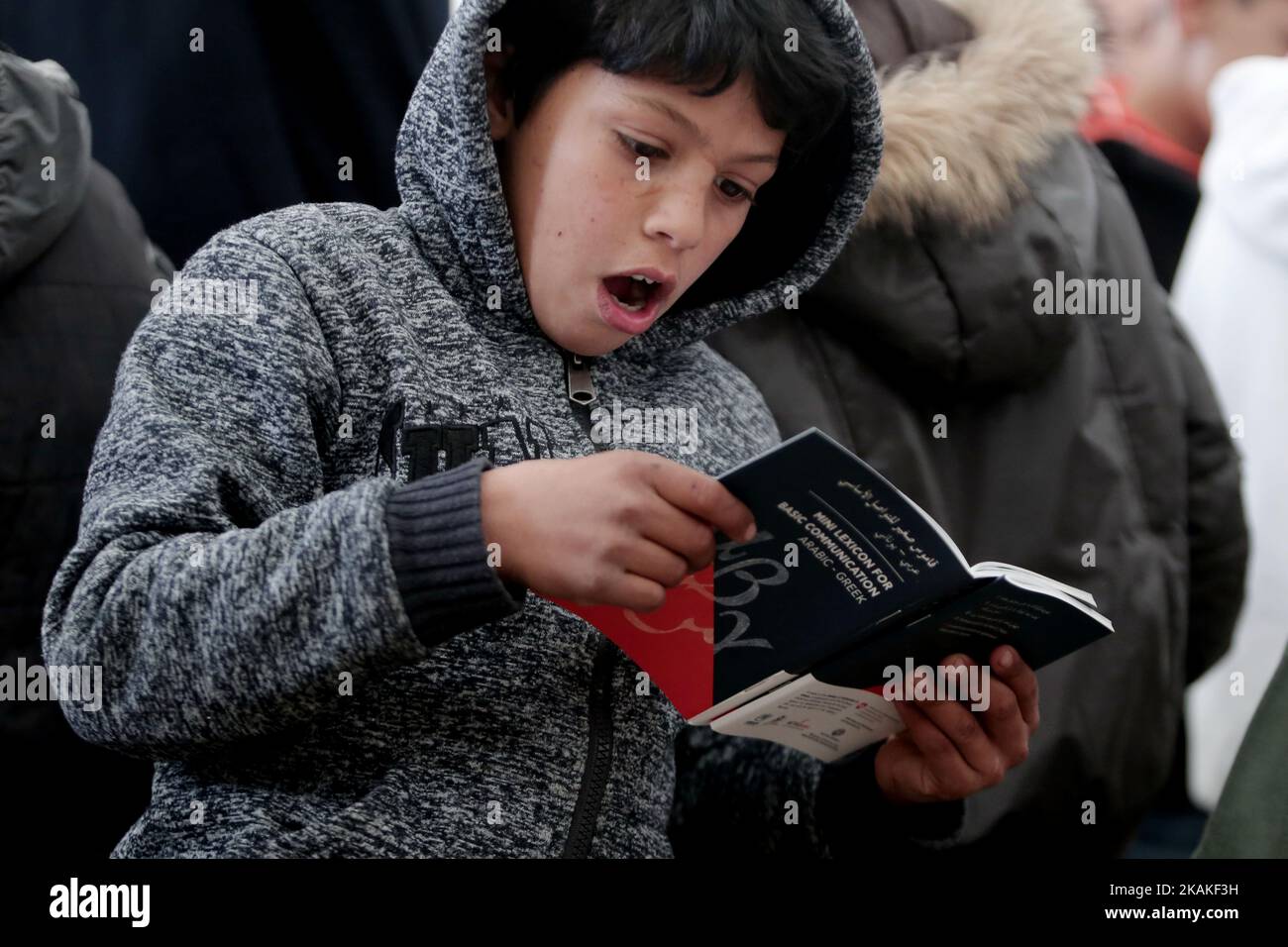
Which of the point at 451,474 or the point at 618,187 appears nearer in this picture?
the point at 451,474

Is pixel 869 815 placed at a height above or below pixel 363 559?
below

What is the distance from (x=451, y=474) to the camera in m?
0.86

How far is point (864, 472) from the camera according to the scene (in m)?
0.85

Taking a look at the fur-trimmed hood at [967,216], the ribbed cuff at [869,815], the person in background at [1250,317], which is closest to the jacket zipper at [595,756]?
the ribbed cuff at [869,815]

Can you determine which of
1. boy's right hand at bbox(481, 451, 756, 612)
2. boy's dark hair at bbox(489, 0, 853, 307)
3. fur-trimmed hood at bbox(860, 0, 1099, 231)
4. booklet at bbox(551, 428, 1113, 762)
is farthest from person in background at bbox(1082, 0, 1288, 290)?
boy's right hand at bbox(481, 451, 756, 612)

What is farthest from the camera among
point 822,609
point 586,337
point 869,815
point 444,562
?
point 869,815

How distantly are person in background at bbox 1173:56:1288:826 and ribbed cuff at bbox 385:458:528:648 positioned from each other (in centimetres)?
135

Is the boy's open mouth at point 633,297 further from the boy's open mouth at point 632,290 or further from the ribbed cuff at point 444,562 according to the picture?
the ribbed cuff at point 444,562

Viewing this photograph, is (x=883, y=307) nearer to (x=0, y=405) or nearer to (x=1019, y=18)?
(x=1019, y=18)

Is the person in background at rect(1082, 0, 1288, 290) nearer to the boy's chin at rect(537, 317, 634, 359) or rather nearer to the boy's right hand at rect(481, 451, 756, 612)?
the boy's chin at rect(537, 317, 634, 359)

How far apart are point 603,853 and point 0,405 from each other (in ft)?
2.02

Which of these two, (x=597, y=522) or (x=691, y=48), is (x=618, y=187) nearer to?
(x=691, y=48)

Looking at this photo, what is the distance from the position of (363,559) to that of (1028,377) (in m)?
0.95

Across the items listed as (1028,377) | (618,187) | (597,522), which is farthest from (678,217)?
(1028,377)
